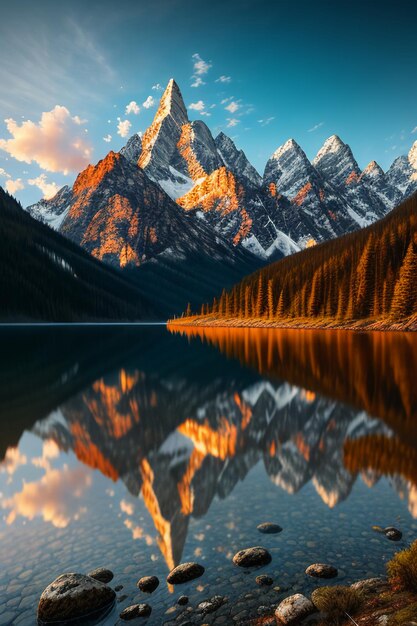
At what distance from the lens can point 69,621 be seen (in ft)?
22.8

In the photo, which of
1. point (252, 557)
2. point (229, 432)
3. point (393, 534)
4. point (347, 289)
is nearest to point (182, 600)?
point (252, 557)

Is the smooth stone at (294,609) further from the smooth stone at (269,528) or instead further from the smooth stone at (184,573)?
the smooth stone at (269,528)

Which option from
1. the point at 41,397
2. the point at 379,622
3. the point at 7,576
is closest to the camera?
the point at 379,622

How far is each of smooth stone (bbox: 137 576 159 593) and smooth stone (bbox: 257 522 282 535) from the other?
3032mm

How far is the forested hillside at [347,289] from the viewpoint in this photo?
8712 centimetres

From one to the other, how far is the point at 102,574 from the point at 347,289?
11128 centimetres

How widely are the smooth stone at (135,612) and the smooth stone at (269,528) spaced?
11.7 ft

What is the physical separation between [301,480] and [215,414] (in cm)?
864

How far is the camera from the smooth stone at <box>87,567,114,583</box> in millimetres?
8023

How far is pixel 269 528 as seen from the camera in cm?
977

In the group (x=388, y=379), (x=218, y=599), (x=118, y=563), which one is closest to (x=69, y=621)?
(x=118, y=563)

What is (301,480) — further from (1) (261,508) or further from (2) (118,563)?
(2) (118,563)

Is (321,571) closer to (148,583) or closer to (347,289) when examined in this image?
(148,583)

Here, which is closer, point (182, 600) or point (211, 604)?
point (211, 604)
